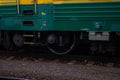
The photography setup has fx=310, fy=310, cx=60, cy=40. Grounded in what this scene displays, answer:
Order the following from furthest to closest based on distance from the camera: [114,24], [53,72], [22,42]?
[22,42], [114,24], [53,72]

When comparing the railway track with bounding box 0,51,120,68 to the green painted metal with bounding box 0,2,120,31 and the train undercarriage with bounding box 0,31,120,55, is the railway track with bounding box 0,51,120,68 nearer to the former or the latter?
the train undercarriage with bounding box 0,31,120,55

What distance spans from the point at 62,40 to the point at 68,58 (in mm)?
626

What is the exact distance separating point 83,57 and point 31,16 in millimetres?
2163

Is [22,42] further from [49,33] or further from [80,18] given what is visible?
[80,18]

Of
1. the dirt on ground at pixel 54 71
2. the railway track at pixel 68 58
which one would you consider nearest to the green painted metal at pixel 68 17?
the railway track at pixel 68 58

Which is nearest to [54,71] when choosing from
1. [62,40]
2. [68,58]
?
[68,58]

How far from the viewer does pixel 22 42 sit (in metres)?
10.6

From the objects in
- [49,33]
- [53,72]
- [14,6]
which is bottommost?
[53,72]

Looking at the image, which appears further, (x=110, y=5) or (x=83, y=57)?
(x=83, y=57)

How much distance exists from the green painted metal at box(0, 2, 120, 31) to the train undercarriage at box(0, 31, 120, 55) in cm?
35

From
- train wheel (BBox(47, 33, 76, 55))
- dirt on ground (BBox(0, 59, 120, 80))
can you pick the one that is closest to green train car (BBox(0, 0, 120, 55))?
train wheel (BBox(47, 33, 76, 55))

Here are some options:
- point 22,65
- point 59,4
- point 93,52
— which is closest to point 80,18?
point 59,4

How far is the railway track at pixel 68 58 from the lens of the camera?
9.63m

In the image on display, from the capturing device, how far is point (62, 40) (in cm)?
1023
